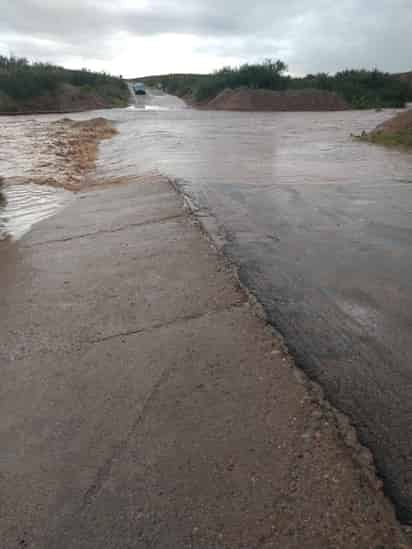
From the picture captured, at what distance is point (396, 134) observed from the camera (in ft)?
43.0

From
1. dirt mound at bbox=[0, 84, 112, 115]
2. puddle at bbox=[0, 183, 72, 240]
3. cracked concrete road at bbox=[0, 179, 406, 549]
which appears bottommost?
dirt mound at bbox=[0, 84, 112, 115]

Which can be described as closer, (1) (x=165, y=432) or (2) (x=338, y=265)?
(1) (x=165, y=432)

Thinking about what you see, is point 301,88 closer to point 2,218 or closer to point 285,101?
point 285,101

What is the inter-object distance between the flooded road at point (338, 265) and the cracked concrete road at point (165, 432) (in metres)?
0.19

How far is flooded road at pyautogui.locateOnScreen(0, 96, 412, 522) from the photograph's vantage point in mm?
2180

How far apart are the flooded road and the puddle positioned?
1.83 m

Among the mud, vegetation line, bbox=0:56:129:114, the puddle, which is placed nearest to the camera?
the puddle

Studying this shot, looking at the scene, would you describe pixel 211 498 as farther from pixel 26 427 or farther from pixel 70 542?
pixel 26 427

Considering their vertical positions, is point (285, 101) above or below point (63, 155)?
above

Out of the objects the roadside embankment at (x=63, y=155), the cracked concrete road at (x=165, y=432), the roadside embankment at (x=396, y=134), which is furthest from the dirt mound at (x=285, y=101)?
the cracked concrete road at (x=165, y=432)

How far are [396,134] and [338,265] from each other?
1102 cm

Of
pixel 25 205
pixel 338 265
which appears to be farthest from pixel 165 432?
pixel 25 205

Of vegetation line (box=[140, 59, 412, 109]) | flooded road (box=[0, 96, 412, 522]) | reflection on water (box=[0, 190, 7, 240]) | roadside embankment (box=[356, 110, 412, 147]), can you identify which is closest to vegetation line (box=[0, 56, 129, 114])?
vegetation line (box=[140, 59, 412, 109])

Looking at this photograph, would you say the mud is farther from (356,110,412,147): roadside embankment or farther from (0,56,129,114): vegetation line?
(0,56,129,114): vegetation line
